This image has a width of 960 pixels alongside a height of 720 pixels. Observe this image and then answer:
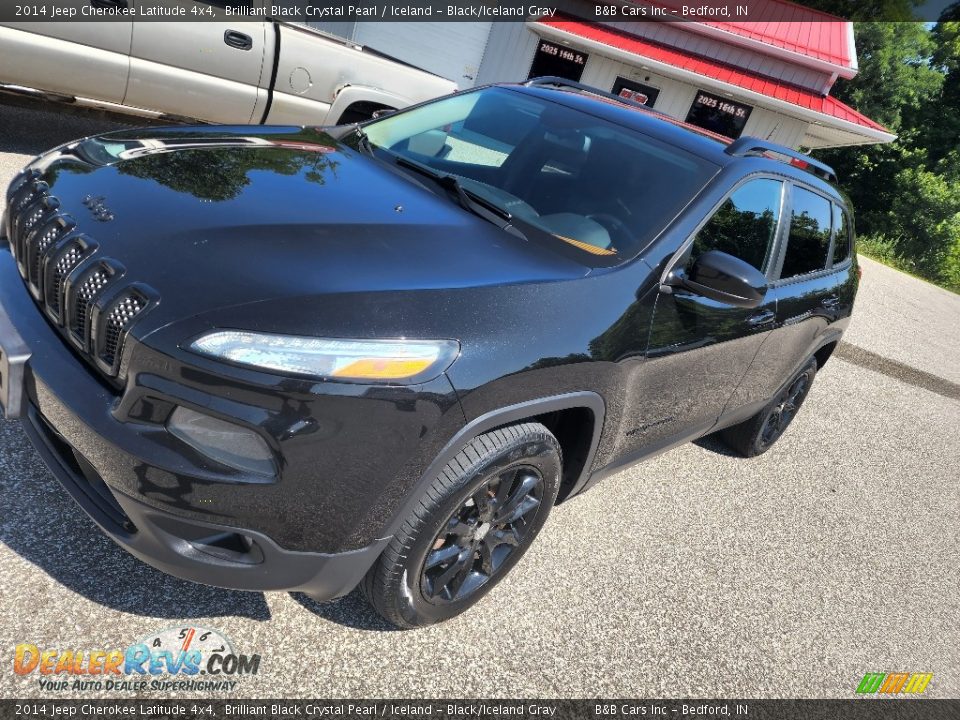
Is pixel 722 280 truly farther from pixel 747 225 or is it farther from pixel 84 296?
pixel 84 296

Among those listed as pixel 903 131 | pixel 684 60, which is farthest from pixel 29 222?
pixel 903 131

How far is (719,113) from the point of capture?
21.0 meters

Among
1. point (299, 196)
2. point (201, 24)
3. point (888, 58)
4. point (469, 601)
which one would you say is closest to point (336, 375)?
point (299, 196)

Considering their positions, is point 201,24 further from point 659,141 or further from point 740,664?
point 740,664

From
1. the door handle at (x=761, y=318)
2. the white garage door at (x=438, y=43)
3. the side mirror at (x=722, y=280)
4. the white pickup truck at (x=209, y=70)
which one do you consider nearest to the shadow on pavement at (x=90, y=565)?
the side mirror at (x=722, y=280)

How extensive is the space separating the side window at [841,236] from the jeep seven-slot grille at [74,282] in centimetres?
389

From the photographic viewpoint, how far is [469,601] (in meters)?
2.62

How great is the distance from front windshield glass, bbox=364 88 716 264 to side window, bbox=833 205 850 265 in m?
1.72

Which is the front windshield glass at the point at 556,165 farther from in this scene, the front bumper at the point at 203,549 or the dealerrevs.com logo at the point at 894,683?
the dealerrevs.com logo at the point at 894,683

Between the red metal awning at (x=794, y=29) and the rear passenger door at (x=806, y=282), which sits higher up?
the red metal awning at (x=794, y=29)

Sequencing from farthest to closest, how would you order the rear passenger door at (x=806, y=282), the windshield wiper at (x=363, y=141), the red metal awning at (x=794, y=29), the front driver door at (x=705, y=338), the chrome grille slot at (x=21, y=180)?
the red metal awning at (x=794, y=29), the rear passenger door at (x=806, y=282), the windshield wiper at (x=363, y=141), the front driver door at (x=705, y=338), the chrome grille slot at (x=21, y=180)

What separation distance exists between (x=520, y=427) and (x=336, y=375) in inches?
27.7

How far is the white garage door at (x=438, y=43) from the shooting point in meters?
19.9

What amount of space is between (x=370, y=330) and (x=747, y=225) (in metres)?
2.05
